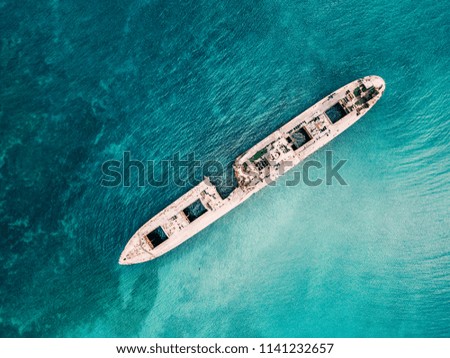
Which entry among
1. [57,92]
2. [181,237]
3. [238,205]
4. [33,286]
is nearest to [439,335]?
[238,205]

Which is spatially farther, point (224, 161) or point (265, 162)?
Result: point (224, 161)

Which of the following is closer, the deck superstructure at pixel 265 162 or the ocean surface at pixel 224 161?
the deck superstructure at pixel 265 162

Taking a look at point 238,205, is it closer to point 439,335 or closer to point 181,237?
point 181,237

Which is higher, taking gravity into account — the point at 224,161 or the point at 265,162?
the point at 224,161

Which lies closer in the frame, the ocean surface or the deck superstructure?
the deck superstructure
